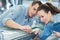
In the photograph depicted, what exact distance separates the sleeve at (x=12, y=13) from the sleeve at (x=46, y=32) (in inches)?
9.8

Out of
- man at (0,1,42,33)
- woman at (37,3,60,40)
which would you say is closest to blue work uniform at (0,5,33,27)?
man at (0,1,42,33)

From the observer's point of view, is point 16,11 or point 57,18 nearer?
point 57,18

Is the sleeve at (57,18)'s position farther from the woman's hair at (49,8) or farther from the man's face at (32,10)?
the man's face at (32,10)

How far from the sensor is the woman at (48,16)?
1132 millimetres

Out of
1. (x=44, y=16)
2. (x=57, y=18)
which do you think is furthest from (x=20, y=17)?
(x=57, y=18)

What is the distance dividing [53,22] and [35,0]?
234 mm

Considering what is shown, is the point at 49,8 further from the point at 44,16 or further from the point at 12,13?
the point at 12,13

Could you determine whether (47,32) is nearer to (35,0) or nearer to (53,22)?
(53,22)

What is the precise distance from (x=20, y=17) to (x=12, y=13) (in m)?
0.08

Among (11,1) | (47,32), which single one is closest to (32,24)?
(47,32)

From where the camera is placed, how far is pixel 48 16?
1.16m

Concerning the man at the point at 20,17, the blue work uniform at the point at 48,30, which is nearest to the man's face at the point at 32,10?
the man at the point at 20,17

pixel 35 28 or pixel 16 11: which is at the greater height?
pixel 16 11

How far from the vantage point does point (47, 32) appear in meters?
1.16
